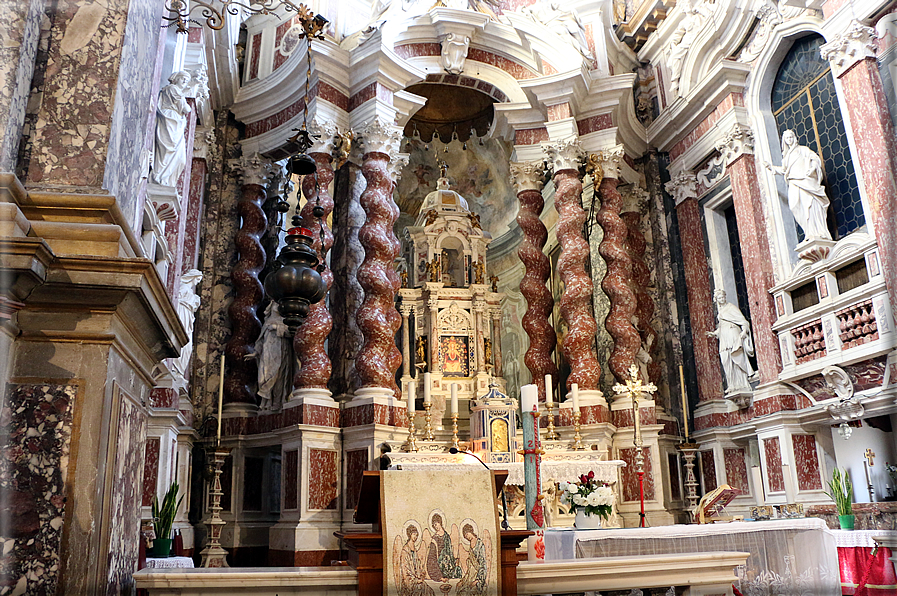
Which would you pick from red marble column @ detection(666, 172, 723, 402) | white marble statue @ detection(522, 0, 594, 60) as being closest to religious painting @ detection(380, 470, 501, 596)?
red marble column @ detection(666, 172, 723, 402)

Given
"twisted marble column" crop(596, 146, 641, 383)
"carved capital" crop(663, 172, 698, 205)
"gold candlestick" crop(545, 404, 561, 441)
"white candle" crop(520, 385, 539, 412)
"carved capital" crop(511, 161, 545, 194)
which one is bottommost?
"white candle" crop(520, 385, 539, 412)

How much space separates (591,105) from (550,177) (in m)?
1.35

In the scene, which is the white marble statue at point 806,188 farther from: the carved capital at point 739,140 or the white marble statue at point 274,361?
the white marble statue at point 274,361

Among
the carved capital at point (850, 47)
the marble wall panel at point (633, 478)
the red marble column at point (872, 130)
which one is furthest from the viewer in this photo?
the marble wall panel at point (633, 478)

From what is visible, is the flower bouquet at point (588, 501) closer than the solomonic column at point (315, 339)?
Yes

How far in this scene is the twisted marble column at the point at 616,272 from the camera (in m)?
10.6

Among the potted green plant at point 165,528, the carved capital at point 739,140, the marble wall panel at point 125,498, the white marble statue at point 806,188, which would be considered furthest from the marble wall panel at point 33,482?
the carved capital at point 739,140

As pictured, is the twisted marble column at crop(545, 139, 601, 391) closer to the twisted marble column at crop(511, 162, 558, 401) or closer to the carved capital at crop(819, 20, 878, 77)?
the twisted marble column at crop(511, 162, 558, 401)

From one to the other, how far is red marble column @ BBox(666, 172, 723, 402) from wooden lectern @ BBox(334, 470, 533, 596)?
7.81 metres

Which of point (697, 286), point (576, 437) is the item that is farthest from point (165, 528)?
point (697, 286)

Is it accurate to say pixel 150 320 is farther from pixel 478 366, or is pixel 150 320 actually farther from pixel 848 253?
pixel 478 366

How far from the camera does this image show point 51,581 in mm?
2414

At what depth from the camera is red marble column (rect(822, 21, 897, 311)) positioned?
7.37 meters

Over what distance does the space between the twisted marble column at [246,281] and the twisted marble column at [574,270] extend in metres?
4.62
